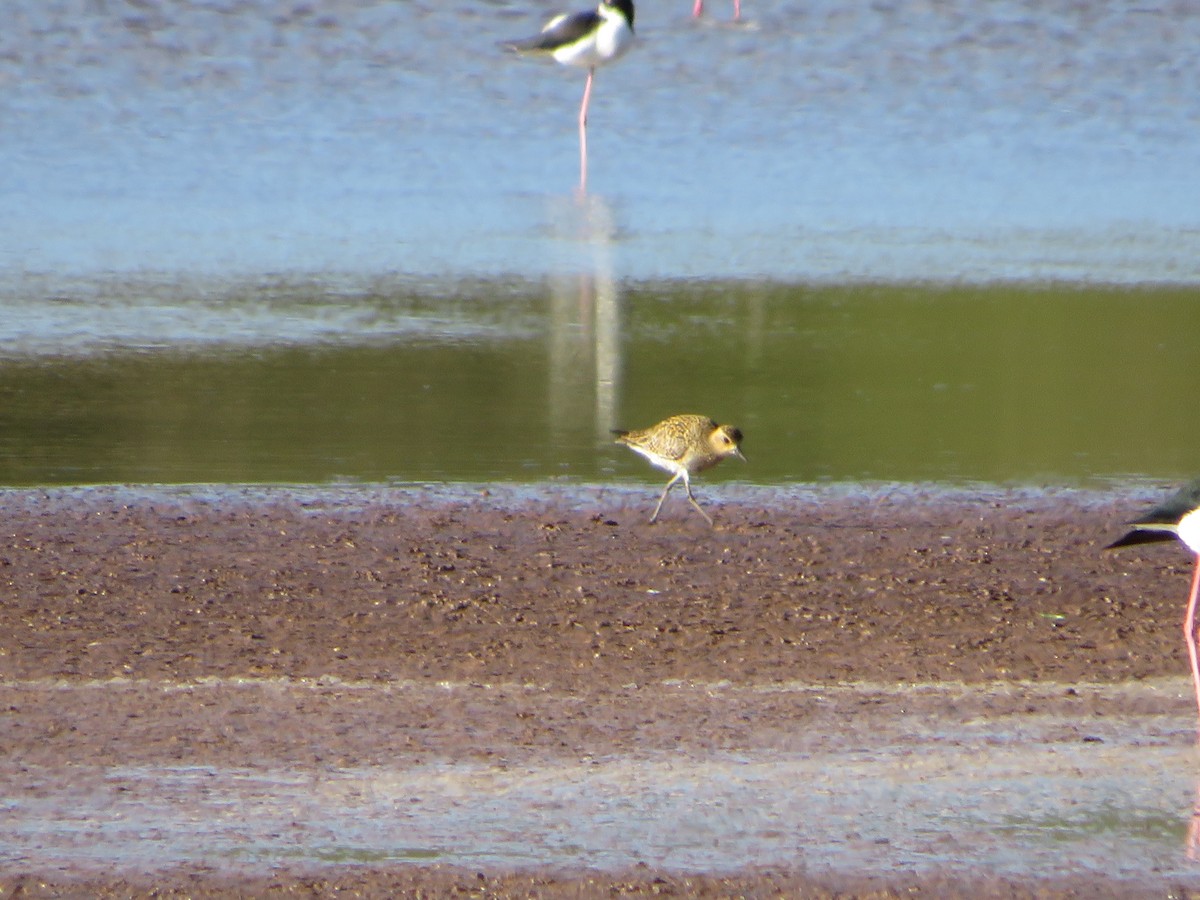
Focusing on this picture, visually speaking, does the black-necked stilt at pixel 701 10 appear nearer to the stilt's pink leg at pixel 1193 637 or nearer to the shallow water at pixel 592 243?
the shallow water at pixel 592 243

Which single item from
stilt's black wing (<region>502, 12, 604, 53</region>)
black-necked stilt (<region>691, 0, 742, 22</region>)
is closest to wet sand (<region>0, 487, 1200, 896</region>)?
stilt's black wing (<region>502, 12, 604, 53</region>)

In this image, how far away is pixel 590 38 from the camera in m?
20.1

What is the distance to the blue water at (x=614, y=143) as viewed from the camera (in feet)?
47.3

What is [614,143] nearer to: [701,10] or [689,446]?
[701,10]

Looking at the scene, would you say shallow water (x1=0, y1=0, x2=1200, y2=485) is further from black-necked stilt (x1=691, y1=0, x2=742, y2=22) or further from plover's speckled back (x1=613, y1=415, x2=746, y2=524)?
plover's speckled back (x1=613, y1=415, x2=746, y2=524)

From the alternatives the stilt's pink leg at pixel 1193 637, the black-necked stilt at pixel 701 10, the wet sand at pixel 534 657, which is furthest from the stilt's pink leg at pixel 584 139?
the stilt's pink leg at pixel 1193 637

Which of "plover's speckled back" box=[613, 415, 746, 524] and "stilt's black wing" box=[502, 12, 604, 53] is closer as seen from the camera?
"plover's speckled back" box=[613, 415, 746, 524]

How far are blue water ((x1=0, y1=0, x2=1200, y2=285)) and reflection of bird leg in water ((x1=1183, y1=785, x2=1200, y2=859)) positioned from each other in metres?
8.56

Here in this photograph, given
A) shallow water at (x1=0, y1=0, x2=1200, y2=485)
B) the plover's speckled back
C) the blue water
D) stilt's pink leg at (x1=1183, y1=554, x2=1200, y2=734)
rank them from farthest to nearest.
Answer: the blue water
shallow water at (x1=0, y1=0, x2=1200, y2=485)
the plover's speckled back
stilt's pink leg at (x1=1183, y1=554, x2=1200, y2=734)

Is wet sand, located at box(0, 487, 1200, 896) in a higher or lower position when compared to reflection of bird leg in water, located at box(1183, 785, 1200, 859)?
lower

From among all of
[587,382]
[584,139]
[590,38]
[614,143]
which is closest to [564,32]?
[590,38]

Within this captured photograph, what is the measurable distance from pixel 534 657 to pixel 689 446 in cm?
Answer: 202

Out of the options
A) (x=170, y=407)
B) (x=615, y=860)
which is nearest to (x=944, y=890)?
(x=615, y=860)

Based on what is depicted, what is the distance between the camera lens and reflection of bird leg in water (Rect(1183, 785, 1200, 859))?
200 inches
